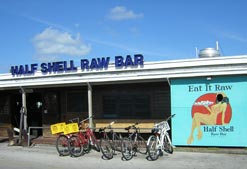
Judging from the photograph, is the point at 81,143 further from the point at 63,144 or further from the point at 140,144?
the point at 140,144

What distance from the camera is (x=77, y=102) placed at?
704 inches

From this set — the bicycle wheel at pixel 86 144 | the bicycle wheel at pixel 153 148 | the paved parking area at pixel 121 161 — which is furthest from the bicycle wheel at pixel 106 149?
the bicycle wheel at pixel 153 148

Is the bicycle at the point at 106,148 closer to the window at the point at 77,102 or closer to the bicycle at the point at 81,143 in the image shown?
the bicycle at the point at 81,143

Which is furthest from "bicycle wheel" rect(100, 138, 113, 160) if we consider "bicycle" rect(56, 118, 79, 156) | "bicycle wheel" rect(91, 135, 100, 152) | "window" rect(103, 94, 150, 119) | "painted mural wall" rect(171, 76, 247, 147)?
"window" rect(103, 94, 150, 119)

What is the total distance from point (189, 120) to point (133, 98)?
3.24 meters

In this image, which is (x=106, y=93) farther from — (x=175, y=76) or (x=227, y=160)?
(x=227, y=160)

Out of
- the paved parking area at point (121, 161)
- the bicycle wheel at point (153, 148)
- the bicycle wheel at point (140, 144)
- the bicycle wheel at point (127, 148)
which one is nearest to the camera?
the paved parking area at point (121, 161)

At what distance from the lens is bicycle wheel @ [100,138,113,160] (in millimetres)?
12322

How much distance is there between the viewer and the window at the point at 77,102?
17688mm

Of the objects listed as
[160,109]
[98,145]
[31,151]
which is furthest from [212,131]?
[31,151]

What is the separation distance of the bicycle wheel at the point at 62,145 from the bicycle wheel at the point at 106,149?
122 cm

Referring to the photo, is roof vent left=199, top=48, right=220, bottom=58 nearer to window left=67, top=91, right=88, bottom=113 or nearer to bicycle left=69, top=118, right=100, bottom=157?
bicycle left=69, top=118, right=100, bottom=157

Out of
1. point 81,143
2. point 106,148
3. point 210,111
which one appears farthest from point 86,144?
point 210,111

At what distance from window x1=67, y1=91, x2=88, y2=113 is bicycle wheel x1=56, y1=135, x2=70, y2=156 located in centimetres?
439
